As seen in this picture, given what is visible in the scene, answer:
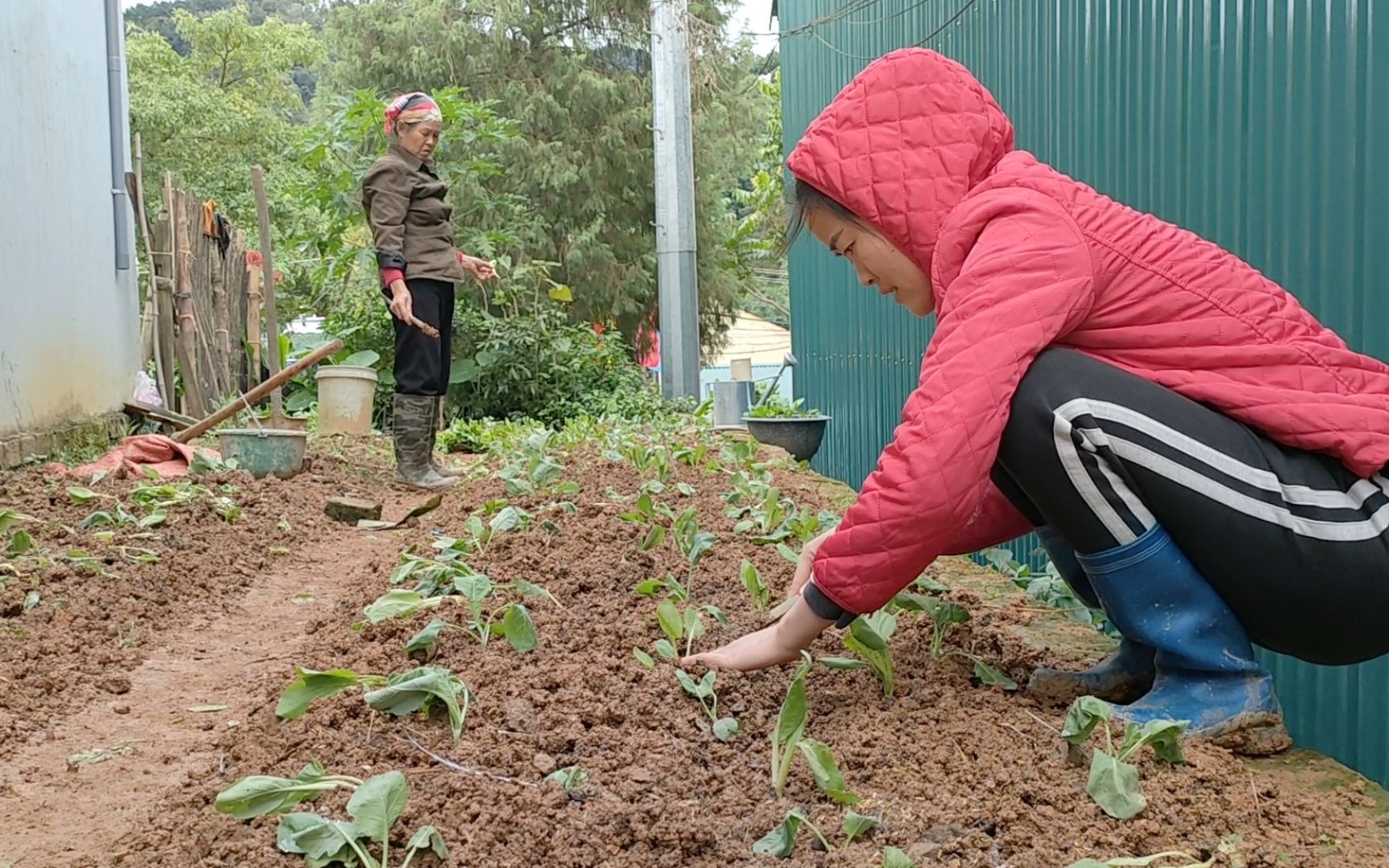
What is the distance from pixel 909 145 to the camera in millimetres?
1836

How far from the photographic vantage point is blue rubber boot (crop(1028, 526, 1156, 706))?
1.95m

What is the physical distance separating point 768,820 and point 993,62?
3.18 metres

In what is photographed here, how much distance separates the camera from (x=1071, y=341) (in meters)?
1.78

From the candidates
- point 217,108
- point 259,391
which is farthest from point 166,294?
point 217,108

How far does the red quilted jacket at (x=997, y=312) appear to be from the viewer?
1.64 metres

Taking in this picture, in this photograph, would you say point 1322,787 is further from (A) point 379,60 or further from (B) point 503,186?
(A) point 379,60

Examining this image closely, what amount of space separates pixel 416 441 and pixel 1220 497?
16.6ft

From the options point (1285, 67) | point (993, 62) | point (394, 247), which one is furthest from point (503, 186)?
point (1285, 67)

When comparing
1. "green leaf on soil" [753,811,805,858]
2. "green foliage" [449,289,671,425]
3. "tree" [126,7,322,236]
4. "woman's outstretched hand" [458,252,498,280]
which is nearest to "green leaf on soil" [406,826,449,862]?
"green leaf on soil" [753,811,805,858]

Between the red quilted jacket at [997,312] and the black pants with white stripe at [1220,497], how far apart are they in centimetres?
4

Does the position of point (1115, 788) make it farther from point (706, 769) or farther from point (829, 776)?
point (706, 769)

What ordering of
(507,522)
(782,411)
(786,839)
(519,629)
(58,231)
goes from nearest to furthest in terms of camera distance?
(786,839) → (519,629) → (507,522) → (782,411) → (58,231)

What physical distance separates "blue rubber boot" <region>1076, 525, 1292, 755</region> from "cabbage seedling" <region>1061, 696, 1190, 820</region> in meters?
0.07

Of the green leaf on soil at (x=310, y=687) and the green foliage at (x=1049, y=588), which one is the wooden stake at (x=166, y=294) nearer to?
the green foliage at (x=1049, y=588)
